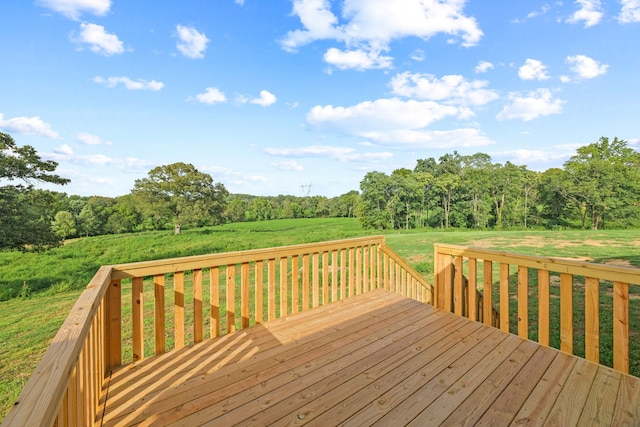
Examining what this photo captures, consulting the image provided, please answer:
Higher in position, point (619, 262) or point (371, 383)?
point (371, 383)

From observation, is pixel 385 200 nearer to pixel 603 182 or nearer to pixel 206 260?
pixel 603 182

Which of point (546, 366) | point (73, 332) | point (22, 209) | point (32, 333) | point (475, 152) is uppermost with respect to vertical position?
point (475, 152)

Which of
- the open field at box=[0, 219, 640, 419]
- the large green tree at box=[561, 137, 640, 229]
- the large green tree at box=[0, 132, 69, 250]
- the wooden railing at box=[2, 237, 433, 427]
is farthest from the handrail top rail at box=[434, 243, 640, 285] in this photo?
the large green tree at box=[561, 137, 640, 229]

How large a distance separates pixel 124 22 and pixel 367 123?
10.1 meters

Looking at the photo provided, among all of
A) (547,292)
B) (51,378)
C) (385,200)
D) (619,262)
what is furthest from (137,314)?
(385,200)

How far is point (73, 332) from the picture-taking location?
104cm

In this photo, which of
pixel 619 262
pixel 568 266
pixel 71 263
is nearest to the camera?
pixel 568 266

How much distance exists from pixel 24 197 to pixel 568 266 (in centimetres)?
1314

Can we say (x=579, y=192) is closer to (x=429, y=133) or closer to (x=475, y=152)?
(x=475, y=152)

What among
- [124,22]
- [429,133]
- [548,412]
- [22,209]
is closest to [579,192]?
[429,133]

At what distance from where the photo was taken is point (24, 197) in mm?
8562

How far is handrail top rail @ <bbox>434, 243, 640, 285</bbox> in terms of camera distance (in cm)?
188

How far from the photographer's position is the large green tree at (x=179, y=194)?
18656 millimetres

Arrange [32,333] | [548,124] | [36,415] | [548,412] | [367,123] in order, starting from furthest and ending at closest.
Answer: [548,124] < [367,123] < [32,333] < [548,412] < [36,415]
